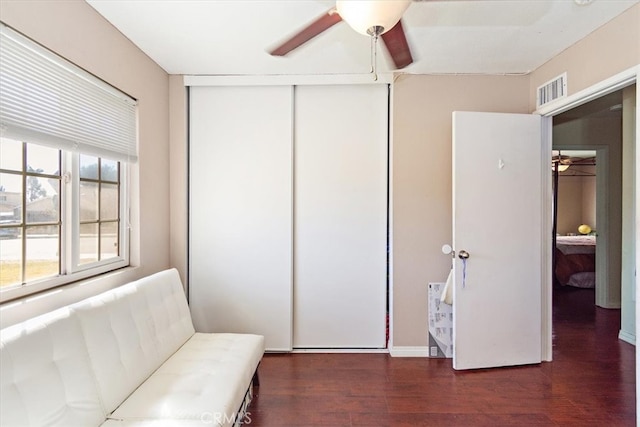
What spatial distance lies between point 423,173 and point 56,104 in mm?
2465

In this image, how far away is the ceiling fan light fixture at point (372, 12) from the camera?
1228mm

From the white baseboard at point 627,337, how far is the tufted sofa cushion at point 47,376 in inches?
165

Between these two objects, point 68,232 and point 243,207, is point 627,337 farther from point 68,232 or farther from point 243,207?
point 68,232

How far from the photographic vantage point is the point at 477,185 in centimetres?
261

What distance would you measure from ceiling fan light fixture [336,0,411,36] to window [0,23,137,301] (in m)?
1.42

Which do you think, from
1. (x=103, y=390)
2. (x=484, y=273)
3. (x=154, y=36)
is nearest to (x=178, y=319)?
(x=103, y=390)

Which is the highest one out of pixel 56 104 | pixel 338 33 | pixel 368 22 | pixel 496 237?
pixel 338 33

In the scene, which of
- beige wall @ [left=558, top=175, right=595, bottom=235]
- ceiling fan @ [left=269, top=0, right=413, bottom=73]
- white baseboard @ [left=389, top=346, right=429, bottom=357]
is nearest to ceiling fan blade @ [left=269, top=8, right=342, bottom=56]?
ceiling fan @ [left=269, top=0, right=413, bottom=73]

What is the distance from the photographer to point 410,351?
2.85 meters

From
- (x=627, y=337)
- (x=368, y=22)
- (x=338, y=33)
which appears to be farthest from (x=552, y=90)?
(x=627, y=337)

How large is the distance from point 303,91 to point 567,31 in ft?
6.16

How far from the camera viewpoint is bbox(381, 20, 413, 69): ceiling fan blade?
4.72 ft
